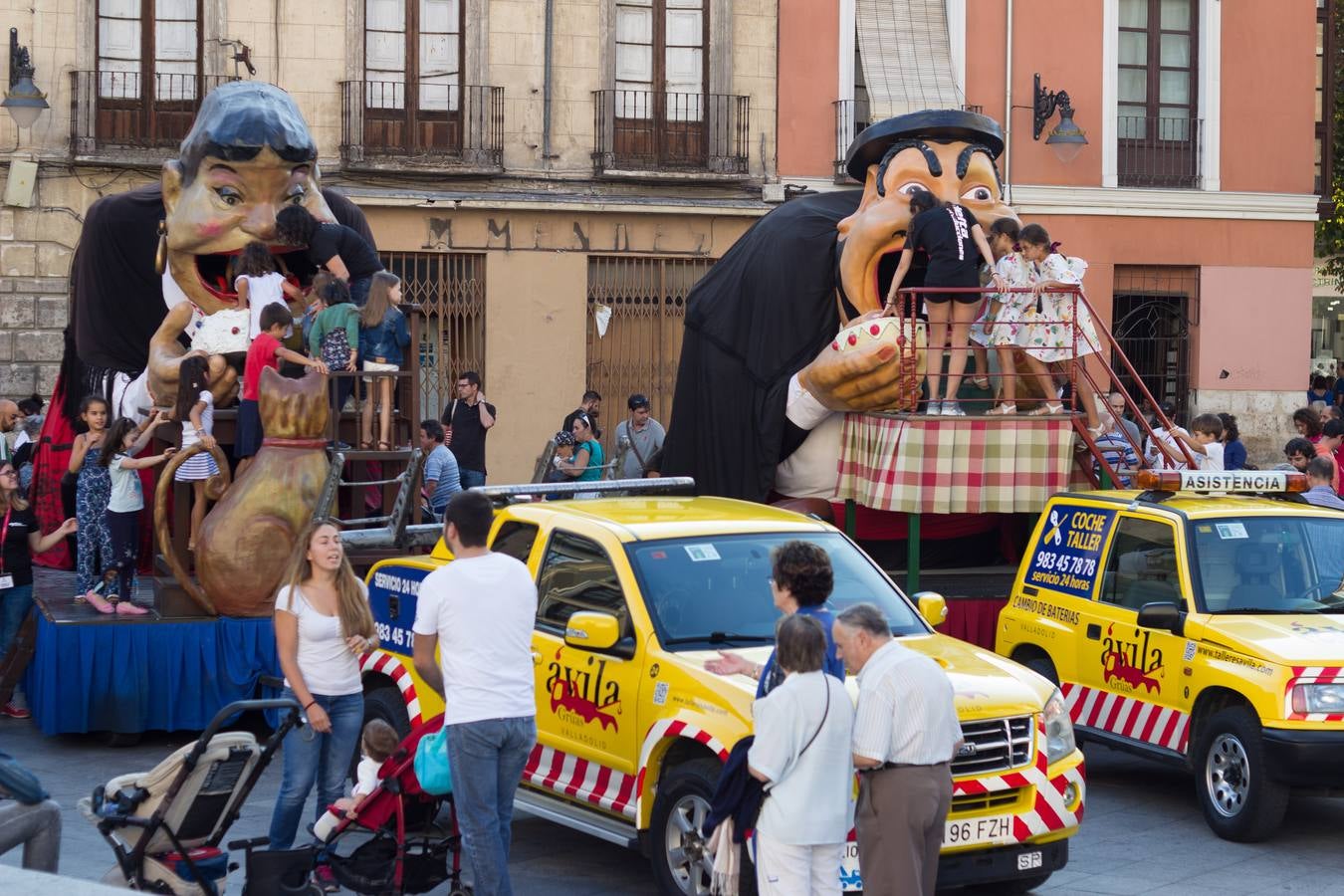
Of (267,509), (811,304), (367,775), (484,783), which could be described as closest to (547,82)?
(811,304)

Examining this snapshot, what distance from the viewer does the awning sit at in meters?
24.2

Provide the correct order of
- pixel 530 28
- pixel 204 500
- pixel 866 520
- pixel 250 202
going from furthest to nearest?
pixel 530 28
pixel 866 520
pixel 250 202
pixel 204 500

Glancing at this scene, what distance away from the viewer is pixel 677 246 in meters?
23.8

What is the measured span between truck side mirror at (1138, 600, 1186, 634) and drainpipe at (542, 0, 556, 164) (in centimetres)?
1518

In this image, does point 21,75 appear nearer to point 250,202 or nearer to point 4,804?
point 250,202

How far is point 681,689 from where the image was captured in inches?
295

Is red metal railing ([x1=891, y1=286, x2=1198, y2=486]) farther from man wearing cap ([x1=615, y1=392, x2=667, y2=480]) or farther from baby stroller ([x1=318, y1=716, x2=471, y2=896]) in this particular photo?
baby stroller ([x1=318, y1=716, x2=471, y2=896])

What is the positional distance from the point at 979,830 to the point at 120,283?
9.29 metres

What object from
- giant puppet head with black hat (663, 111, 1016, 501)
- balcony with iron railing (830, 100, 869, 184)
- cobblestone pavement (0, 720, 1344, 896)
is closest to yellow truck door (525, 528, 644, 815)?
cobblestone pavement (0, 720, 1344, 896)

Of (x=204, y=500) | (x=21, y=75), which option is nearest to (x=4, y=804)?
(x=204, y=500)

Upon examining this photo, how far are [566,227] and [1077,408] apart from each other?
35.3ft

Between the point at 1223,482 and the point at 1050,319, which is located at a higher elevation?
the point at 1050,319

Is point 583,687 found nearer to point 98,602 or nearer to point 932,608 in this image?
point 932,608

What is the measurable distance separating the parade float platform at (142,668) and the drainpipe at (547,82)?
1292cm
